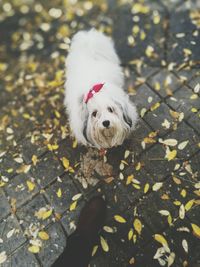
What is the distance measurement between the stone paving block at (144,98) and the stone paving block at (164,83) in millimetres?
94

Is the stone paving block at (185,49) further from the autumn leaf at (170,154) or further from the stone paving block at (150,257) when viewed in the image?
the stone paving block at (150,257)

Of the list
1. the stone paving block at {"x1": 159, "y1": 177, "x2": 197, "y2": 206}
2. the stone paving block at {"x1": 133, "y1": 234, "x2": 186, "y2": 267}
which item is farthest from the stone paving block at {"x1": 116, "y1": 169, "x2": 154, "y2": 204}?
the stone paving block at {"x1": 133, "y1": 234, "x2": 186, "y2": 267}

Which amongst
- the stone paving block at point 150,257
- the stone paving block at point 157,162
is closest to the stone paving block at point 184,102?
the stone paving block at point 157,162

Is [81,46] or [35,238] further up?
[81,46]

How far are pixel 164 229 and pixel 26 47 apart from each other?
14.5 ft

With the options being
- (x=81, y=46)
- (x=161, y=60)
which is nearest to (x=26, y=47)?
(x=81, y=46)

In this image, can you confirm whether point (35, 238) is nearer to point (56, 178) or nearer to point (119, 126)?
point (56, 178)

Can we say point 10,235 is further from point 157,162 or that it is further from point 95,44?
point 95,44

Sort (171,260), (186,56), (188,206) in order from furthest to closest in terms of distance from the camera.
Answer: (186,56)
(188,206)
(171,260)

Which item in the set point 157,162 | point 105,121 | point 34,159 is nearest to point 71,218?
point 34,159

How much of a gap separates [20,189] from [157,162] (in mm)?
1996

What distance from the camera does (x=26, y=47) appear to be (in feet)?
21.6

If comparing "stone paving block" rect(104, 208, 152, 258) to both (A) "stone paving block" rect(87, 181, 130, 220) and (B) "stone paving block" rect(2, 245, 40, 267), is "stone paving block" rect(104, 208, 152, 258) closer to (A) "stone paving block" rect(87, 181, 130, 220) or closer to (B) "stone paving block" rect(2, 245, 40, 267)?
(A) "stone paving block" rect(87, 181, 130, 220)

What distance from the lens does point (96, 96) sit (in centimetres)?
381
